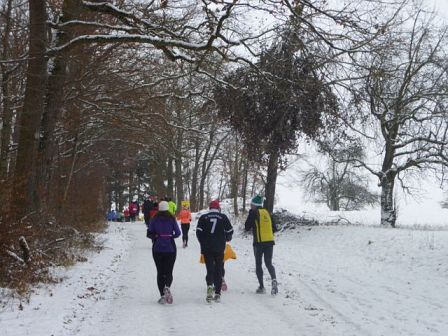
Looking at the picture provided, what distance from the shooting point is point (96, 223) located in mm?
25234

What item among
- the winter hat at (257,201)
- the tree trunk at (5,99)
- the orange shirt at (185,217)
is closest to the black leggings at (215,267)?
the winter hat at (257,201)

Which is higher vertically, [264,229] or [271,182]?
[271,182]

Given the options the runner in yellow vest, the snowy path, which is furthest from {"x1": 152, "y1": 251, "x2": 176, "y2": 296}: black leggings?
the runner in yellow vest

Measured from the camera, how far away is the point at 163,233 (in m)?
9.48

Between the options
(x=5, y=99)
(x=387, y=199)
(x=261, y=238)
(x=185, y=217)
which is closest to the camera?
(x=261, y=238)

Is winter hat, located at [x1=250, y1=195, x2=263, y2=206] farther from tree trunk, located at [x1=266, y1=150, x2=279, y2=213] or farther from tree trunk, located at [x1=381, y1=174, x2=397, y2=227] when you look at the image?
tree trunk, located at [x1=381, y1=174, x2=397, y2=227]

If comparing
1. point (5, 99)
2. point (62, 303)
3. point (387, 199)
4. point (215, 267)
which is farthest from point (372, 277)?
point (387, 199)

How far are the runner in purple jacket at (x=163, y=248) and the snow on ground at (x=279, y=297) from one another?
42 cm

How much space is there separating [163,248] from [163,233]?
28cm

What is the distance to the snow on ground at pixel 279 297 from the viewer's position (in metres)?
7.52

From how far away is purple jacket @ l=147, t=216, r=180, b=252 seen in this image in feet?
30.9

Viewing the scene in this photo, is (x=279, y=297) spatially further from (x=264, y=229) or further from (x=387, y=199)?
(x=387, y=199)

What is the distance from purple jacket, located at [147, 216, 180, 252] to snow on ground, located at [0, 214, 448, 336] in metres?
1.02

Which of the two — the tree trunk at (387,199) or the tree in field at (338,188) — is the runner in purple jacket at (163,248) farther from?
the tree in field at (338,188)
